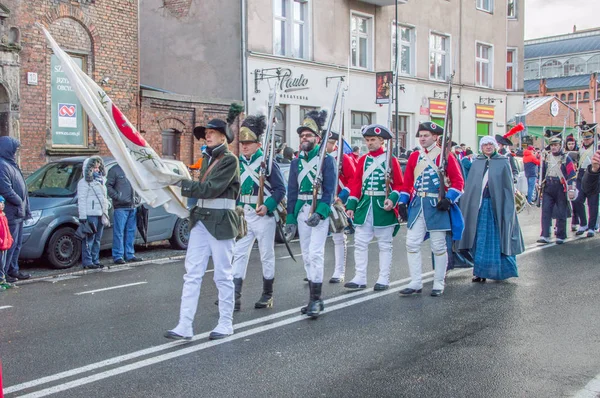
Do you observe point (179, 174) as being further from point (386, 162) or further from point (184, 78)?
point (184, 78)

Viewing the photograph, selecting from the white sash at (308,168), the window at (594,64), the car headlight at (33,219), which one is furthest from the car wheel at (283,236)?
the window at (594,64)

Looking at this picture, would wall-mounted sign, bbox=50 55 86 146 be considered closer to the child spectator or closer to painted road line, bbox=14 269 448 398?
the child spectator

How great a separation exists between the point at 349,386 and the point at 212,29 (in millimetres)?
20336

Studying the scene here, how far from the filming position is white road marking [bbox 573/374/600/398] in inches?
197

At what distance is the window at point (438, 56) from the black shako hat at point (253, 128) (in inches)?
1002

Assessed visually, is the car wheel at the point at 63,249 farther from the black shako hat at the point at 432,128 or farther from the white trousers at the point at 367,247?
the black shako hat at the point at 432,128

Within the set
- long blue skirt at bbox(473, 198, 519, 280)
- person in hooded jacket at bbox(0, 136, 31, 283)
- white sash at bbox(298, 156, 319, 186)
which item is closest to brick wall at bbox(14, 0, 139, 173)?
person in hooded jacket at bbox(0, 136, 31, 283)

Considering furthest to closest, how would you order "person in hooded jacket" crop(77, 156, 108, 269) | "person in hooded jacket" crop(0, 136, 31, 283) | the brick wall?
the brick wall, "person in hooded jacket" crop(77, 156, 108, 269), "person in hooded jacket" crop(0, 136, 31, 283)

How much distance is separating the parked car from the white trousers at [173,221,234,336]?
5.29 meters

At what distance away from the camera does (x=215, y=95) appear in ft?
79.1

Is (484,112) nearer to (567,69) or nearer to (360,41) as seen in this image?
(360,41)

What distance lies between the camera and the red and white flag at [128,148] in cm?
592

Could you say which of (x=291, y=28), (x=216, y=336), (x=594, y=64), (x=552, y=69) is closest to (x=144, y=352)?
(x=216, y=336)

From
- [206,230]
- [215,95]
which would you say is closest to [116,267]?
[206,230]
